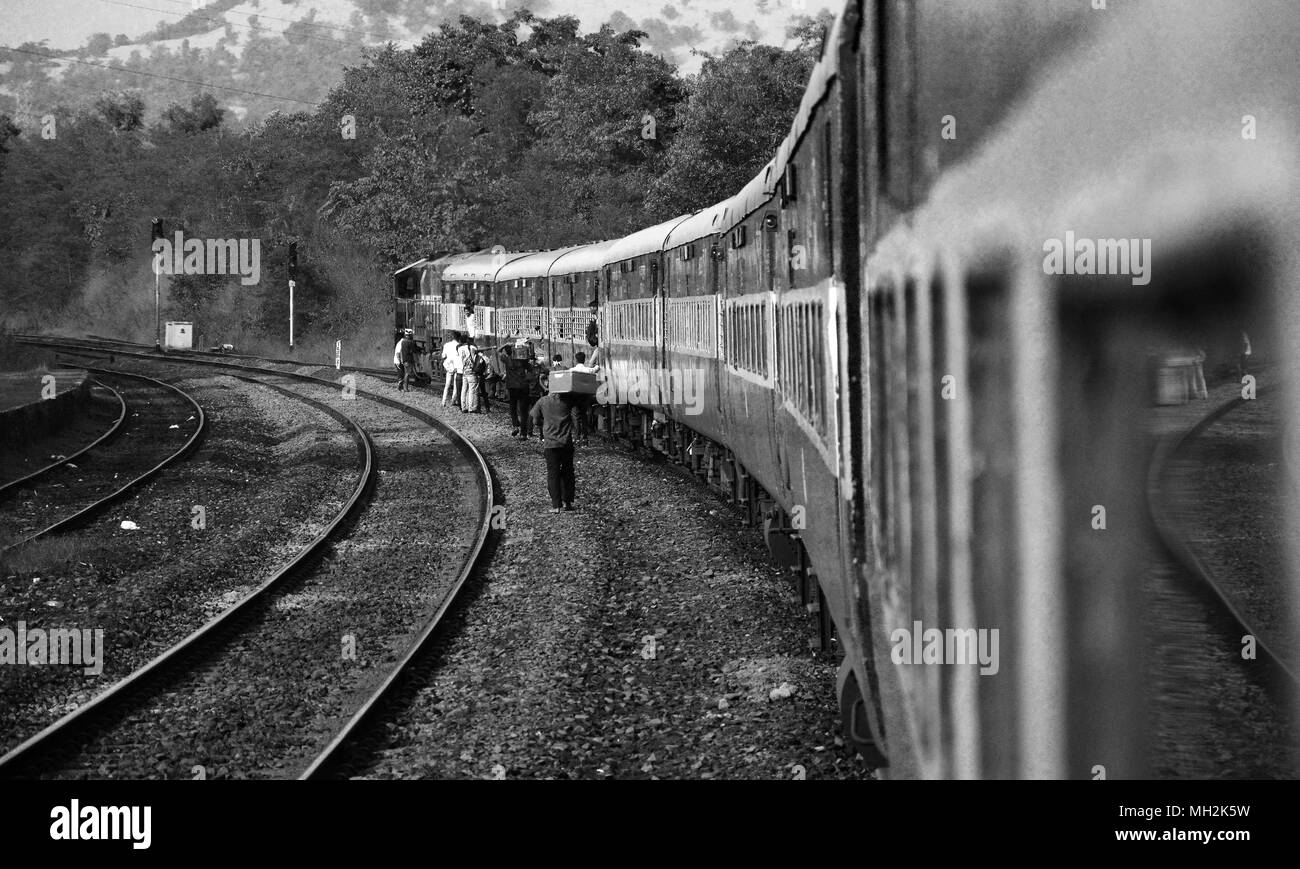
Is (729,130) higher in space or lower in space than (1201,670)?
higher

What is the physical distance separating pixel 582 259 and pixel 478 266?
9637 mm

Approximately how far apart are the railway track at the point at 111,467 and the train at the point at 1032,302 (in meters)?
12.2

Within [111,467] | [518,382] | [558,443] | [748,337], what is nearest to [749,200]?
[748,337]

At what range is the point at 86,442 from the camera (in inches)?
1001

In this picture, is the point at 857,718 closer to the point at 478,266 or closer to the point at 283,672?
the point at 283,672

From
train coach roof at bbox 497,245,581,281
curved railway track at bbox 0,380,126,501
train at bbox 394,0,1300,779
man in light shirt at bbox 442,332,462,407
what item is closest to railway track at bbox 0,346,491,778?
train at bbox 394,0,1300,779

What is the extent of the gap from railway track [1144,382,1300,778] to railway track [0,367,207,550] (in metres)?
12.9

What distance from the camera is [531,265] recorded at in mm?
29375

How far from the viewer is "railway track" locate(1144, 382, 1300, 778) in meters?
3.41

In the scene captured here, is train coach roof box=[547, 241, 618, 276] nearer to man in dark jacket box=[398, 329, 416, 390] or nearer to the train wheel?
man in dark jacket box=[398, 329, 416, 390]

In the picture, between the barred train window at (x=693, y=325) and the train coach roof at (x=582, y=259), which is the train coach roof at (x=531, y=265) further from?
the barred train window at (x=693, y=325)

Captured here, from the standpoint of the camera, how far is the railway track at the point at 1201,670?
3.41 metres
